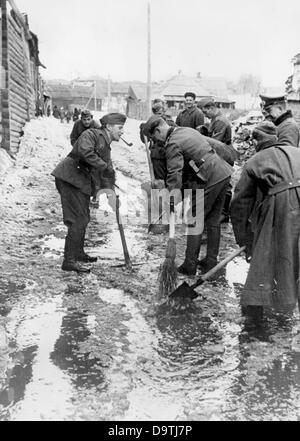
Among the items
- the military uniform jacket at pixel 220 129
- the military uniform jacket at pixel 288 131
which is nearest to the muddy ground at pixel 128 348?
the military uniform jacket at pixel 288 131

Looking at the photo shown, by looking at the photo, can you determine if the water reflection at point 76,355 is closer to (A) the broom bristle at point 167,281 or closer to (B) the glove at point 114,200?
(A) the broom bristle at point 167,281

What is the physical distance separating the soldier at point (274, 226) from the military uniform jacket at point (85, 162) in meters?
2.05

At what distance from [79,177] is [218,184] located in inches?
61.8

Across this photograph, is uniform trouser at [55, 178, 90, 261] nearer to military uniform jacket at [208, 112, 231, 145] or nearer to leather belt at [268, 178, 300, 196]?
leather belt at [268, 178, 300, 196]

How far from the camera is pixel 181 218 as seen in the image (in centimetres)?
909

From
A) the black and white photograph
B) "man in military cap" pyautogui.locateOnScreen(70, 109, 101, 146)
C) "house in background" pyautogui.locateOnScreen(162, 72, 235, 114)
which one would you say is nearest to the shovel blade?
the black and white photograph

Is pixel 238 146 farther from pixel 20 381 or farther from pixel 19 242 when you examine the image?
pixel 20 381

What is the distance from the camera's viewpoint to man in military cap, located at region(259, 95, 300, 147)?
5406mm

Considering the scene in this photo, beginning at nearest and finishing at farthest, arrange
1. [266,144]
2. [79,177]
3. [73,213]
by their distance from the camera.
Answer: [266,144] → [79,177] → [73,213]

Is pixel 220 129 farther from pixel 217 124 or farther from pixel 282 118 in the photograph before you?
pixel 282 118

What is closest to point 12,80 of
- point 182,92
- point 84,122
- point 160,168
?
point 84,122

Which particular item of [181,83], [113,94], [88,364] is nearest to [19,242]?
[88,364]

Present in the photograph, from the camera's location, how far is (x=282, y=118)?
18.2 feet

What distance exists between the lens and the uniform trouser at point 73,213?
5707mm
